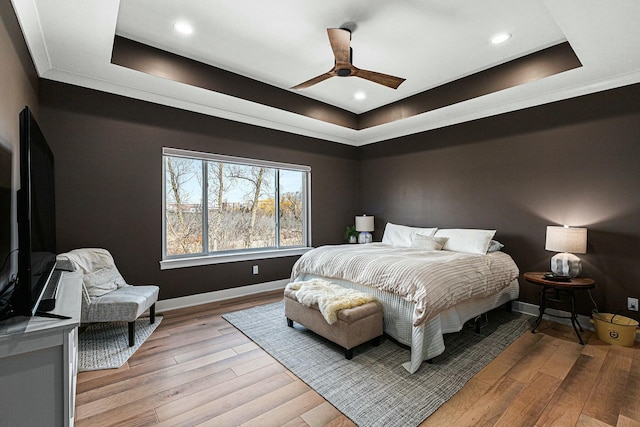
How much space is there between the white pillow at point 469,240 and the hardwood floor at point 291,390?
1.10 meters

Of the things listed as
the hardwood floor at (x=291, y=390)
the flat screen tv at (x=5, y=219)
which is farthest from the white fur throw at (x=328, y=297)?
the flat screen tv at (x=5, y=219)

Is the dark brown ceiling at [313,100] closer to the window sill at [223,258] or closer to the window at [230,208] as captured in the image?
the window at [230,208]

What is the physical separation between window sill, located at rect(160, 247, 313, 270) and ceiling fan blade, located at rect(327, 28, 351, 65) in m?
2.88

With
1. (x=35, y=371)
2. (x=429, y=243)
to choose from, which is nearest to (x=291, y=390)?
(x=35, y=371)

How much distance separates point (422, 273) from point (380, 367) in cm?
83

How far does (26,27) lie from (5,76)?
63 cm

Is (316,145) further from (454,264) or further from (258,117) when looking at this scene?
(454,264)

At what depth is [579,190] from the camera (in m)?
3.37

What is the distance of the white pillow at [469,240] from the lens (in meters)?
3.65

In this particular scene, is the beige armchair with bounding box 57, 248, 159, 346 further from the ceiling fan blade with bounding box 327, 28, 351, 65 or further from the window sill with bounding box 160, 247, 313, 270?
the ceiling fan blade with bounding box 327, 28, 351, 65

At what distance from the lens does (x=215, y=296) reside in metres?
4.10

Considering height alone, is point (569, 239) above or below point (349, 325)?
above

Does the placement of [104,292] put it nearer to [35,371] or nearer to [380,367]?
[35,371]

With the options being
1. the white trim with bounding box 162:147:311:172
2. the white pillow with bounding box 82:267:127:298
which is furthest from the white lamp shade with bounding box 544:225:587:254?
the white pillow with bounding box 82:267:127:298
